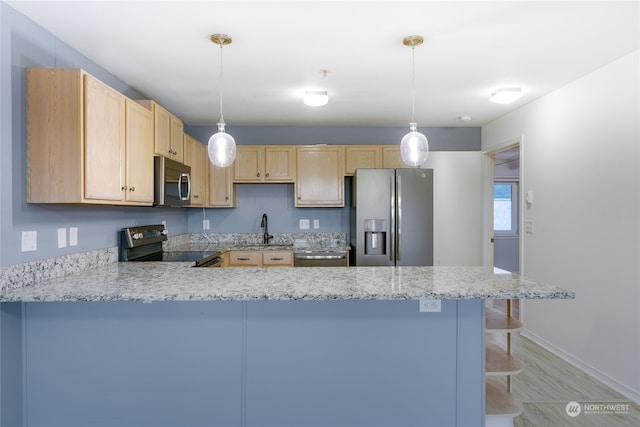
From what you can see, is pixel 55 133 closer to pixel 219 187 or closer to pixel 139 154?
pixel 139 154

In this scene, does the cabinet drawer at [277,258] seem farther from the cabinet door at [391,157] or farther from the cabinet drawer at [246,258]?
the cabinet door at [391,157]

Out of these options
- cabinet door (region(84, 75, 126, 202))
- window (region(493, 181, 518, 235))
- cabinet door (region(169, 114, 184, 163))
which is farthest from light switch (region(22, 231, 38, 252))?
window (region(493, 181, 518, 235))

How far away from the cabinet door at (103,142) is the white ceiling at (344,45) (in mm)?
422

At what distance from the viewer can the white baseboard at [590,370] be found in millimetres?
2350

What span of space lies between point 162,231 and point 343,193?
2087mm

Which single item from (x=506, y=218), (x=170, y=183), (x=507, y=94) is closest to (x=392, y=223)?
(x=507, y=94)

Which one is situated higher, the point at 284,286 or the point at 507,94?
the point at 507,94

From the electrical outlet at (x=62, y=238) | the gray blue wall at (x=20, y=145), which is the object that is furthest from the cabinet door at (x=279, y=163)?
the electrical outlet at (x=62, y=238)

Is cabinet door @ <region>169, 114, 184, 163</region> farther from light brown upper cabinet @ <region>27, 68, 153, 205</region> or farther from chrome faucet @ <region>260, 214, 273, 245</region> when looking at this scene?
chrome faucet @ <region>260, 214, 273, 245</region>

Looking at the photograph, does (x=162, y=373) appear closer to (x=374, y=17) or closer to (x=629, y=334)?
(x=374, y=17)

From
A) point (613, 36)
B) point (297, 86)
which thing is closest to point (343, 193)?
point (297, 86)

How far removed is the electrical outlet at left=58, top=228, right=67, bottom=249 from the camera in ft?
6.87

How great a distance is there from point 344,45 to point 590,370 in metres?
3.13

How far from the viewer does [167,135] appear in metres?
2.96
